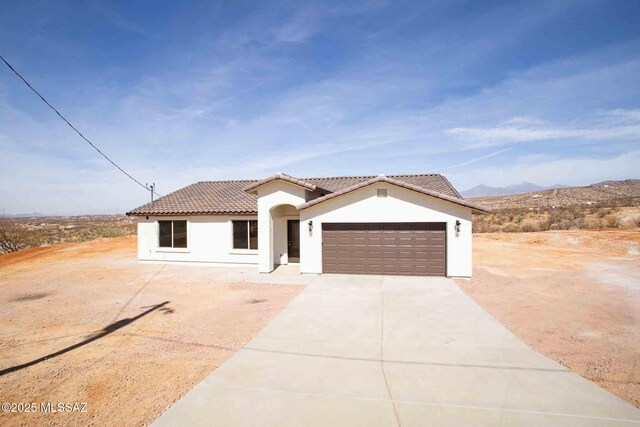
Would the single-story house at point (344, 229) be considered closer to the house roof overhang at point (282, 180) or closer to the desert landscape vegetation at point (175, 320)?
the house roof overhang at point (282, 180)

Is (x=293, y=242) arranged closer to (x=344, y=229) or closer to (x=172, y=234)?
(x=344, y=229)

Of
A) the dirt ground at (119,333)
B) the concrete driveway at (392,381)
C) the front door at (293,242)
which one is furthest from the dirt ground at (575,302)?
the front door at (293,242)

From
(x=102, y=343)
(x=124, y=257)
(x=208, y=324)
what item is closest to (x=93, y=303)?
(x=102, y=343)

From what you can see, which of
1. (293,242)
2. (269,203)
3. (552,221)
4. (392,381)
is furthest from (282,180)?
(552,221)

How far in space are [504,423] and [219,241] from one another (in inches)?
580

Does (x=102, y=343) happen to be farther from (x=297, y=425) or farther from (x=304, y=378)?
(x=297, y=425)

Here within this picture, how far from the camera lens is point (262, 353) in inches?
257

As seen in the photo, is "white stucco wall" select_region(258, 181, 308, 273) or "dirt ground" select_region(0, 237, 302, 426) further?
"white stucco wall" select_region(258, 181, 308, 273)

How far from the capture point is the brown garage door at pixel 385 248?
13.4m

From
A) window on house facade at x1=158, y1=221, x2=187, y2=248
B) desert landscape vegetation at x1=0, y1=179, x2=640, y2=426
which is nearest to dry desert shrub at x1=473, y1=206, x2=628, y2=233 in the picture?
desert landscape vegetation at x1=0, y1=179, x2=640, y2=426

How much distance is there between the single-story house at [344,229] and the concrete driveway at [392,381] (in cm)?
500

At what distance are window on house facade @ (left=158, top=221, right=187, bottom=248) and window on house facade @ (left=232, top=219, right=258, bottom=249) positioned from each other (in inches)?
118

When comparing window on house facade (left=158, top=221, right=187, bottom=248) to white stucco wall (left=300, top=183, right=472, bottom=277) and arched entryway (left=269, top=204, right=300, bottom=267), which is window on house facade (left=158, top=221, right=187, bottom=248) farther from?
white stucco wall (left=300, top=183, right=472, bottom=277)

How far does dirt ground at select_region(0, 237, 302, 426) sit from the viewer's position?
5.15m
